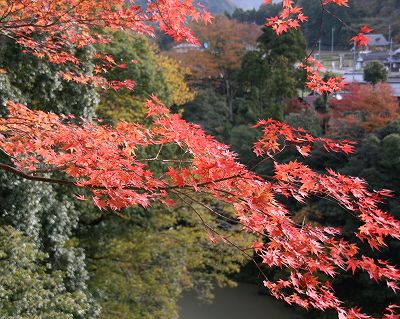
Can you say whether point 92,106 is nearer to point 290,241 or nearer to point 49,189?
point 49,189

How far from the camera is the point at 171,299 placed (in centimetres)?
753

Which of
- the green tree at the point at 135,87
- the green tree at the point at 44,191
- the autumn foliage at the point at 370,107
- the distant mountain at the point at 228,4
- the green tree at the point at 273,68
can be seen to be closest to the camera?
the green tree at the point at 44,191

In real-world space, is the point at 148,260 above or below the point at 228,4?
below

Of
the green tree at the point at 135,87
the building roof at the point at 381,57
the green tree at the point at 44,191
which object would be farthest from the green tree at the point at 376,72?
the green tree at the point at 44,191

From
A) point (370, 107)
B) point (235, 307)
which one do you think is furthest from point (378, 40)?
point (235, 307)

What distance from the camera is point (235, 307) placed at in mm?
11289

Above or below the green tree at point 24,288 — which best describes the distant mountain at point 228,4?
above

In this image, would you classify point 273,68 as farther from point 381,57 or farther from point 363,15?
point 363,15

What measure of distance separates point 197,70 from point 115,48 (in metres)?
13.0

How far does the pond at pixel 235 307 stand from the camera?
10.8 m

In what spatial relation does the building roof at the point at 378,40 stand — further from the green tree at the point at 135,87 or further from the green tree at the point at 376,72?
the green tree at the point at 135,87

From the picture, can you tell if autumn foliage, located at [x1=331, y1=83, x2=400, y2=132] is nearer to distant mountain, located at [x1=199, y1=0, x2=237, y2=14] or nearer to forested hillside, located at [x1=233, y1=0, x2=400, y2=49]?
forested hillside, located at [x1=233, y1=0, x2=400, y2=49]

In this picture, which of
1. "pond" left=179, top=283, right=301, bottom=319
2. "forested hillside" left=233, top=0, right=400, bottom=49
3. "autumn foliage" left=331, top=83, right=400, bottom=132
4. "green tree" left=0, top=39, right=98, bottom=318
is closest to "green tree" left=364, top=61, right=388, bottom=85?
"autumn foliage" left=331, top=83, right=400, bottom=132

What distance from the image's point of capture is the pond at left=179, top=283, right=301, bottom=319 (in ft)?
35.5
